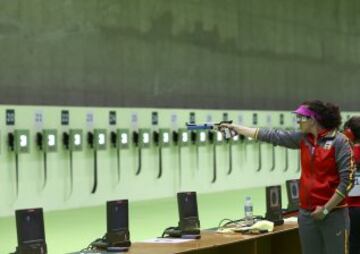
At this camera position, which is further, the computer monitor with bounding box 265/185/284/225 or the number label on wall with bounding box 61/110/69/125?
the number label on wall with bounding box 61/110/69/125

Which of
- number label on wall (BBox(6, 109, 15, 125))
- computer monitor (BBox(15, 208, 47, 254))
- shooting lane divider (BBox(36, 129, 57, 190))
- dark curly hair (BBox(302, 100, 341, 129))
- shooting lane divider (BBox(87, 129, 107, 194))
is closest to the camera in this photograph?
computer monitor (BBox(15, 208, 47, 254))

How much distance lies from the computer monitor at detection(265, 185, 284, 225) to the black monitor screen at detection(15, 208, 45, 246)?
7.29 ft

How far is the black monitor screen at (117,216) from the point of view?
4930mm

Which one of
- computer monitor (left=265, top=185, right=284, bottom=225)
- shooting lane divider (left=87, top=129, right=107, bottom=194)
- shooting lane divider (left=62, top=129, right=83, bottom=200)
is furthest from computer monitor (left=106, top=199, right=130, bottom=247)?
shooting lane divider (left=87, top=129, right=107, bottom=194)

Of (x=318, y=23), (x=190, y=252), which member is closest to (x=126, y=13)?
(x=318, y=23)

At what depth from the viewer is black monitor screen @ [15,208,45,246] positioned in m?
4.46

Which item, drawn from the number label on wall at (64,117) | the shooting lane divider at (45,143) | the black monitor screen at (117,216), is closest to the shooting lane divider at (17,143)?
the shooting lane divider at (45,143)

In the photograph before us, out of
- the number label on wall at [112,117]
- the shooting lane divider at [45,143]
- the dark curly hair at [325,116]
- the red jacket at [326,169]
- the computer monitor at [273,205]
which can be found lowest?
the computer monitor at [273,205]

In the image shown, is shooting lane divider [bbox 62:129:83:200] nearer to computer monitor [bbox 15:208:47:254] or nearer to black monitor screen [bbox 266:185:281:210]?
black monitor screen [bbox 266:185:281:210]

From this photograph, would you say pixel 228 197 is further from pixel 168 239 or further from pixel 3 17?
pixel 168 239

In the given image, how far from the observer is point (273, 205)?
20.2ft

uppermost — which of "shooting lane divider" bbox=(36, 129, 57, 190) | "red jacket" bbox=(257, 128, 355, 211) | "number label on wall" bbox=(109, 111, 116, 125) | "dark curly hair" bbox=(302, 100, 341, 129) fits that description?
"number label on wall" bbox=(109, 111, 116, 125)

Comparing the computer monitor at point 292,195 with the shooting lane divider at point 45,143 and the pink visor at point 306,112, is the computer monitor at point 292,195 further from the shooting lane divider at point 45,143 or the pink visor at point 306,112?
the shooting lane divider at point 45,143

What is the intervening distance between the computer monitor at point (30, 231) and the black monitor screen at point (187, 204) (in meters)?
1.23
